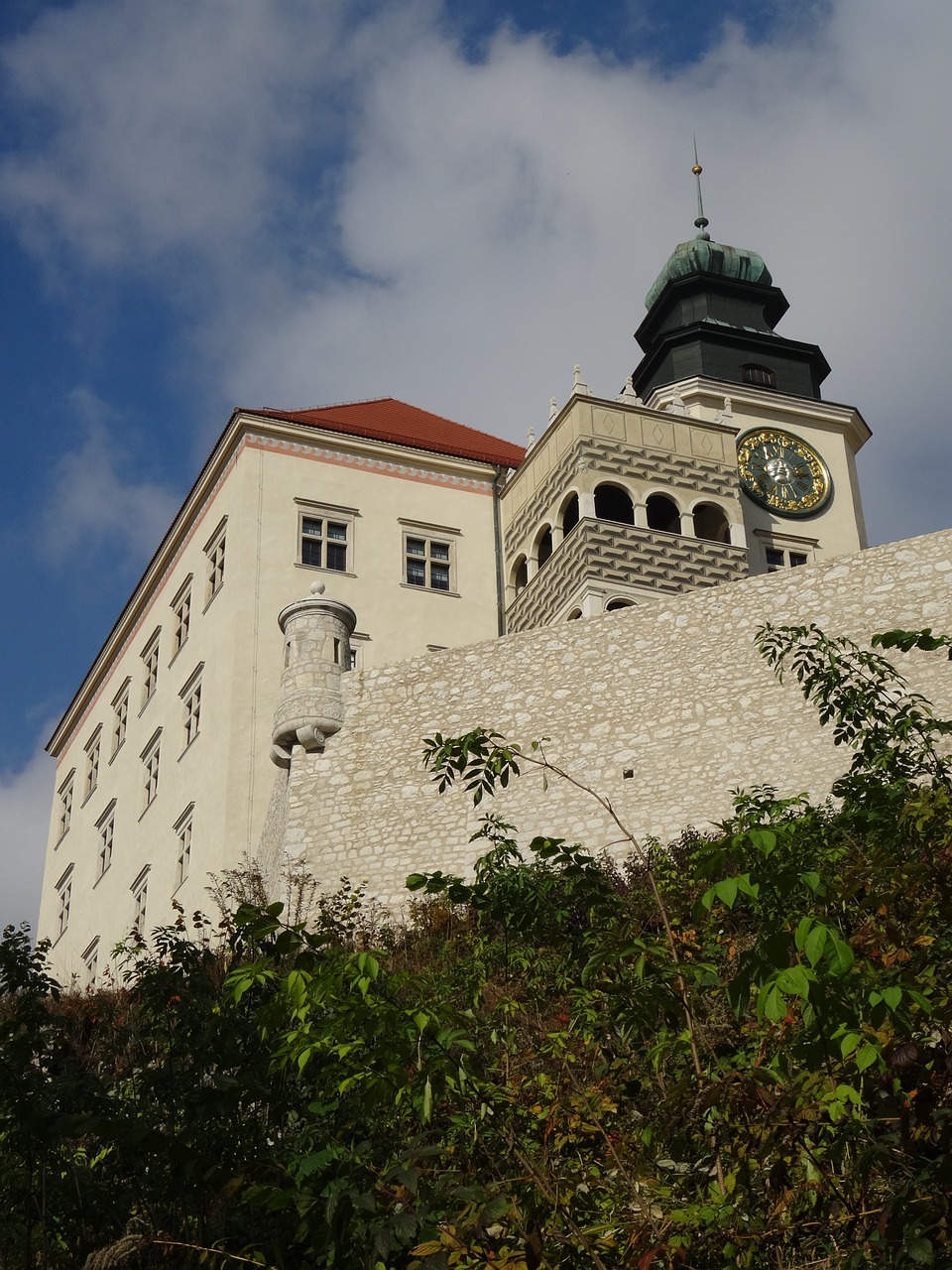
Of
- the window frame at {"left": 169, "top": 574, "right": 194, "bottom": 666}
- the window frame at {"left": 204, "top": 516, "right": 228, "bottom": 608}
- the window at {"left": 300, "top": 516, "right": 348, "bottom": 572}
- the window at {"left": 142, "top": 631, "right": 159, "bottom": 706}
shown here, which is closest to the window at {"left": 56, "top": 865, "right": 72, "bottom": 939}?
the window at {"left": 142, "top": 631, "right": 159, "bottom": 706}

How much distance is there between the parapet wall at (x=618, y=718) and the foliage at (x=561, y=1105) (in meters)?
9.56

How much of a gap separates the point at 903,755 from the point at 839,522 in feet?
72.3

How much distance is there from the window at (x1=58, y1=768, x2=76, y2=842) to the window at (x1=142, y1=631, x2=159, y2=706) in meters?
5.54

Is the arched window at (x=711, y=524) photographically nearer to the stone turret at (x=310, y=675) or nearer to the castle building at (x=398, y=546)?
the castle building at (x=398, y=546)

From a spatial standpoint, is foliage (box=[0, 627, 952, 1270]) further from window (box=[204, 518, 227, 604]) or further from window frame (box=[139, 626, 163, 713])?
window frame (box=[139, 626, 163, 713])

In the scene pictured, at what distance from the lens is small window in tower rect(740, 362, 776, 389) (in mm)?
31328

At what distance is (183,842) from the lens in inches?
976

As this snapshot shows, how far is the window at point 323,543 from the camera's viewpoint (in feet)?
85.0

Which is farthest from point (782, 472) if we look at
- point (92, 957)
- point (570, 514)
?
point (92, 957)

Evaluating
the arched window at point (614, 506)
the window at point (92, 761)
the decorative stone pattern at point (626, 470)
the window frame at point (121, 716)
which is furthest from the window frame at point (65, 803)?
the arched window at point (614, 506)

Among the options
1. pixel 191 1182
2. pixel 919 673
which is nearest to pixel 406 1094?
pixel 191 1182

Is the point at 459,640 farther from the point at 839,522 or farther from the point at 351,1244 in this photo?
the point at 351,1244

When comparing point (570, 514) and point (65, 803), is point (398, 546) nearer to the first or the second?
point (570, 514)

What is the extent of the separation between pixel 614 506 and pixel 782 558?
315 cm
